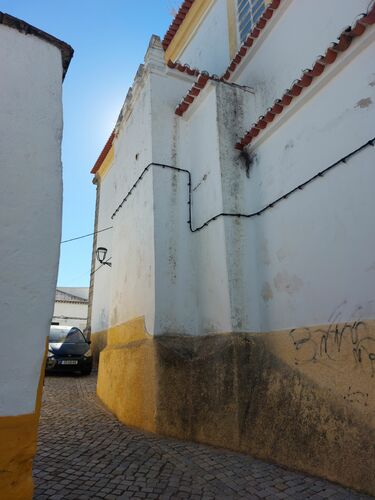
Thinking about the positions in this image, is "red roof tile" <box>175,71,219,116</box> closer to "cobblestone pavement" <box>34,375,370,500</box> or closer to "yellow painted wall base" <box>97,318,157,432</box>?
"yellow painted wall base" <box>97,318,157,432</box>

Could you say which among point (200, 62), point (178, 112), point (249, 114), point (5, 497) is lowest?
point (5, 497)

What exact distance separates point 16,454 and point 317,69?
4.53 meters

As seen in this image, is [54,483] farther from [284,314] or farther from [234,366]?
[284,314]

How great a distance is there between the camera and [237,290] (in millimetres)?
4793

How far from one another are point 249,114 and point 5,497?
5502 millimetres

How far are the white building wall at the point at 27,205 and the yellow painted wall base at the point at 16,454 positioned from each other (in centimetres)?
7

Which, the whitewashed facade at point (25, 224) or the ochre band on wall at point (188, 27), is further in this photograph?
the ochre band on wall at point (188, 27)

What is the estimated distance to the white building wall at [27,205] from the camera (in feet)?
7.59

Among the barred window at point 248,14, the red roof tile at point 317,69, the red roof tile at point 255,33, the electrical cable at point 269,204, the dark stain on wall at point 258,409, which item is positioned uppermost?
the barred window at point 248,14

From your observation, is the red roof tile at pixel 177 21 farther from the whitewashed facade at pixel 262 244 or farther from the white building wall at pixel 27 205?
the white building wall at pixel 27 205

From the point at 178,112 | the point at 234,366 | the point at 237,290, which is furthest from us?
the point at 178,112

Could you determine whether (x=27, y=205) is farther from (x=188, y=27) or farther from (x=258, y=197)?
(x=188, y=27)

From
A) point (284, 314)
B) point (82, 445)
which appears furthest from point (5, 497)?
point (284, 314)

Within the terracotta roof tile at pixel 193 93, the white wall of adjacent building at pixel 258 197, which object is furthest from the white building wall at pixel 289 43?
the terracotta roof tile at pixel 193 93
